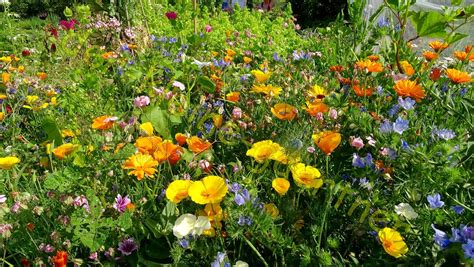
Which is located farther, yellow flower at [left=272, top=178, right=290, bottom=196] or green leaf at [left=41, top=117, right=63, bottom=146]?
green leaf at [left=41, top=117, right=63, bottom=146]

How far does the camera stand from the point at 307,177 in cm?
130

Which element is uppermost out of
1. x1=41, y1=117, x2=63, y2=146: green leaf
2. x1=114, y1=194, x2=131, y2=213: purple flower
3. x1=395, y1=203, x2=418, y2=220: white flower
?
x1=395, y1=203, x2=418, y2=220: white flower

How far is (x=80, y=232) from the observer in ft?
4.33

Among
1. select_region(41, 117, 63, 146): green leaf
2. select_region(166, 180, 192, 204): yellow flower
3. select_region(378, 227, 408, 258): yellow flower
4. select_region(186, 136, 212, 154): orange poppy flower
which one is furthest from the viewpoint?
select_region(41, 117, 63, 146): green leaf

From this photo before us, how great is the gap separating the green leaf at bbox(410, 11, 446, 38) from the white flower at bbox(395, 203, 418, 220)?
895 mm

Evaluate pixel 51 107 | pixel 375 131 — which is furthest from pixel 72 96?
pixel 375 131

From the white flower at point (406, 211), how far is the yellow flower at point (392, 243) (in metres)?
0.08

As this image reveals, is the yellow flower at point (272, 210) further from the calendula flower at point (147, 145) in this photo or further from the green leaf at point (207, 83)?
the green leaf at point (207, 83)

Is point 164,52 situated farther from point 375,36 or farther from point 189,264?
point 189,264

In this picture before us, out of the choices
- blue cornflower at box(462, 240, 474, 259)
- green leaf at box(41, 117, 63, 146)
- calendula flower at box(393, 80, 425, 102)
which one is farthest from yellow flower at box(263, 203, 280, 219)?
green leaf at box(41, 117, 63, 146)

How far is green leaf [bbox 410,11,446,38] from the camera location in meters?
1.82

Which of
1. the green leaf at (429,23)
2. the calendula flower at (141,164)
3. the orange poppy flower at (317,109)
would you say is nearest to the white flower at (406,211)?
the orange poppy flower at (317,109)

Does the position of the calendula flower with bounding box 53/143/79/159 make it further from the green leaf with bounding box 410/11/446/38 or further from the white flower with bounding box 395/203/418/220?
the green leaf with bounding box 410/11/446/38

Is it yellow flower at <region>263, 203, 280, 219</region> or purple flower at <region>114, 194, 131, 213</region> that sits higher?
yellow flower at <region>263, 203, 280, 219</region>
